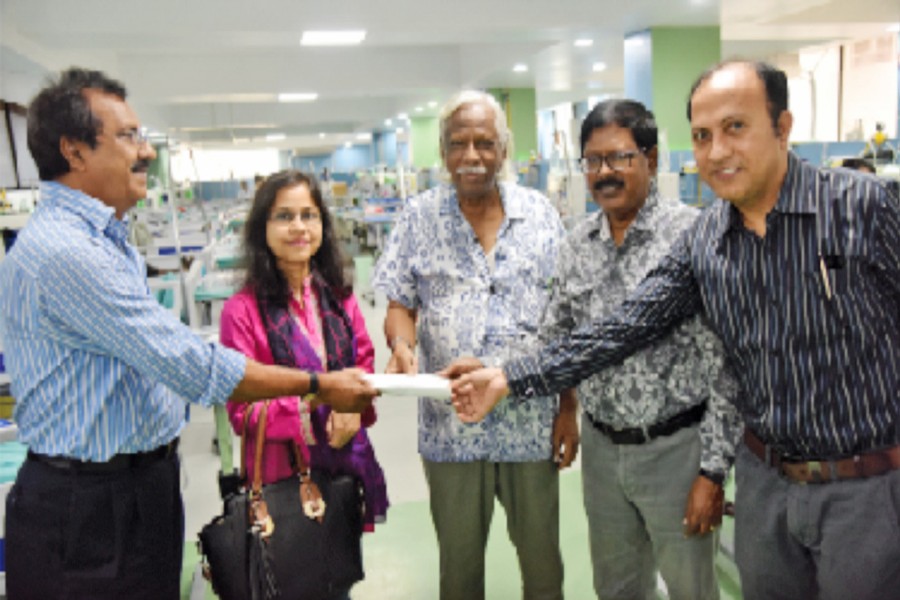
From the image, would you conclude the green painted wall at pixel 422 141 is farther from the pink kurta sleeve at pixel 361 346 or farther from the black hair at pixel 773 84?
the black hair at pixel 773 84

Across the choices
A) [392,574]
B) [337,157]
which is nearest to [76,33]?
[392,574]

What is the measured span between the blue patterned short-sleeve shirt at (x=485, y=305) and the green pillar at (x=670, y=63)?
23.7 ft

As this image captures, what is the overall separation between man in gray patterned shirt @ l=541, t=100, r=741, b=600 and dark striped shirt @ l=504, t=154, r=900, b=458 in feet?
0.71

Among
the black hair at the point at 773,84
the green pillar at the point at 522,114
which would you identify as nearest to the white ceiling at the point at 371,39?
the green pillar at the point at 522,114

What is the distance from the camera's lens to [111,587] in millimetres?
1657

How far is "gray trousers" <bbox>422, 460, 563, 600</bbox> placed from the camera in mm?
2074

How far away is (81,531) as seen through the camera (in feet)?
5.25

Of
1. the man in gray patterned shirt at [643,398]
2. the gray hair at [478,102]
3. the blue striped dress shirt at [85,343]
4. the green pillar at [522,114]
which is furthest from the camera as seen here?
the green pillar at [522,114]

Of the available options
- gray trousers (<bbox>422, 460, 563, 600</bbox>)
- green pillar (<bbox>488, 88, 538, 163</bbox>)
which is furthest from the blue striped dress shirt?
green pillar (<bbox>488, 88, 538, 163</bbox>)

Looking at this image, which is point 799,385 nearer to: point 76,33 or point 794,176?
point 794,176

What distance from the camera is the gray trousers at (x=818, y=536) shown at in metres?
1.33

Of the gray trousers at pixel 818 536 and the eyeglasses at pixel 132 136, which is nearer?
the gray trousers at pixel 818 536

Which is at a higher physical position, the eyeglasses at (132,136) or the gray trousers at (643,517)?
the eyeglasses at (132,136)

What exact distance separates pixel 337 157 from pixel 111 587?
33.4m
